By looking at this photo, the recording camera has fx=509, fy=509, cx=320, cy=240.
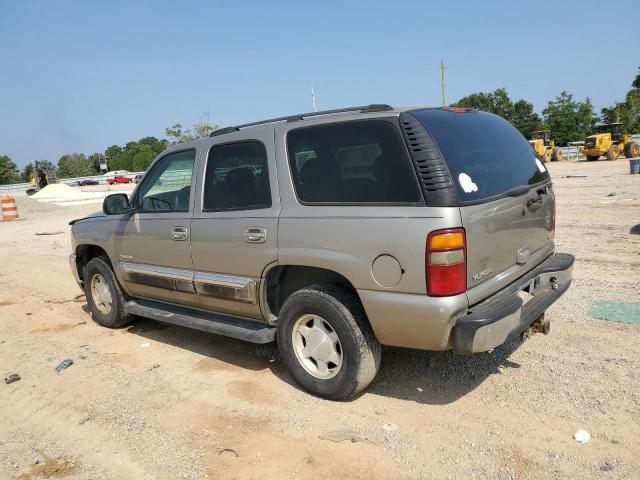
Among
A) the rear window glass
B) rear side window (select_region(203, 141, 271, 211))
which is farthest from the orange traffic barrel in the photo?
the rear window glass

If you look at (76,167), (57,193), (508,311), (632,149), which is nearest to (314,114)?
(508,311)

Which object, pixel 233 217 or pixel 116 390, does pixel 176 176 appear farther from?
pixel 116 390

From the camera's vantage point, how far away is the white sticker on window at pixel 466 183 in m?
3.14

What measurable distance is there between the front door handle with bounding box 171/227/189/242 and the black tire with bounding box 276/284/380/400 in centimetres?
129

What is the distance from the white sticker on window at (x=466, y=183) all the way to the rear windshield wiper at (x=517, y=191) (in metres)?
0.36

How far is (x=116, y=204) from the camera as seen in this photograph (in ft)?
17.4

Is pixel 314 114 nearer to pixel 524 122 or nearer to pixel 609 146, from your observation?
pixel 609 146

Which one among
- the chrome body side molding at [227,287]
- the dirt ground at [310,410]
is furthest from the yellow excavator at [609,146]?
the chrome body side molding at [227,287]

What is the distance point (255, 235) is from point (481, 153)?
5.76 ft

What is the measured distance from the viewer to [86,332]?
578 cm

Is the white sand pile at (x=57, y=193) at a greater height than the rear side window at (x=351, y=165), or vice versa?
the rear side window at (x=351, y=165)

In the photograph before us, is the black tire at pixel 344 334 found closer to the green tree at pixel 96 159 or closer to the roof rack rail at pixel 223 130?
the roof rack rail at pixel 223 130

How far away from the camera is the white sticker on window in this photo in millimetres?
3143

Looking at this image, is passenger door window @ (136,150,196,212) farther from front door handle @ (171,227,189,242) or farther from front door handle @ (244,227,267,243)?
front door handle @ (244,227,267,243)
